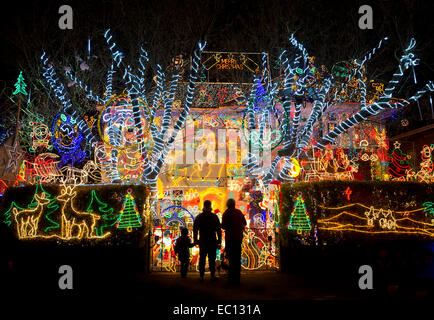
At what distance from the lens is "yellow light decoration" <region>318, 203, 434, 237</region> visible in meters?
7.68

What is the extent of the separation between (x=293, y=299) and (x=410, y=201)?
4544mm

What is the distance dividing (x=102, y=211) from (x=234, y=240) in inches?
127

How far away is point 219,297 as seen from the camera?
18.0ft

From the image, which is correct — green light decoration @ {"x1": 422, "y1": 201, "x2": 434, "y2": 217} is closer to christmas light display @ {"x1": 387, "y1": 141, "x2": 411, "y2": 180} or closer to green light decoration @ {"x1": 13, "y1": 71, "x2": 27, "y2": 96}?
christmas light display @ {"x1": 387, "y1": 141, "x2": 411, "y2": 180}

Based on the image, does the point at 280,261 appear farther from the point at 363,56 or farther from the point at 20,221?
the point at 363,56

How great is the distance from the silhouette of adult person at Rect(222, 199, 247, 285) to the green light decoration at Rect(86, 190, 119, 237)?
106 inches

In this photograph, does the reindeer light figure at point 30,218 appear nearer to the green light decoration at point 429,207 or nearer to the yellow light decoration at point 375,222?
the yellow light decoration at point 375,222

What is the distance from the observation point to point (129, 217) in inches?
302

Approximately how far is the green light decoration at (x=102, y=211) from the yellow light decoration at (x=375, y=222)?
189 inches

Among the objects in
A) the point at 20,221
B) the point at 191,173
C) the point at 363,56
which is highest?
the point at 363,56

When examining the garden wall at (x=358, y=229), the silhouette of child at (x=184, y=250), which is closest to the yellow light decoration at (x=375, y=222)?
the garden wall at (x=358, y=229)

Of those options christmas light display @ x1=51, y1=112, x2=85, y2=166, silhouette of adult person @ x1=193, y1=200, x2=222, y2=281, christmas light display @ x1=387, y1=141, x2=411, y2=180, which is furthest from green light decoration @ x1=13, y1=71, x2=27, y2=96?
christmas light display @ x1=387, y1=141, x2=411, y2=180

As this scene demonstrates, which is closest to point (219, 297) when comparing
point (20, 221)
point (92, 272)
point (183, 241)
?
point (183, 241)
